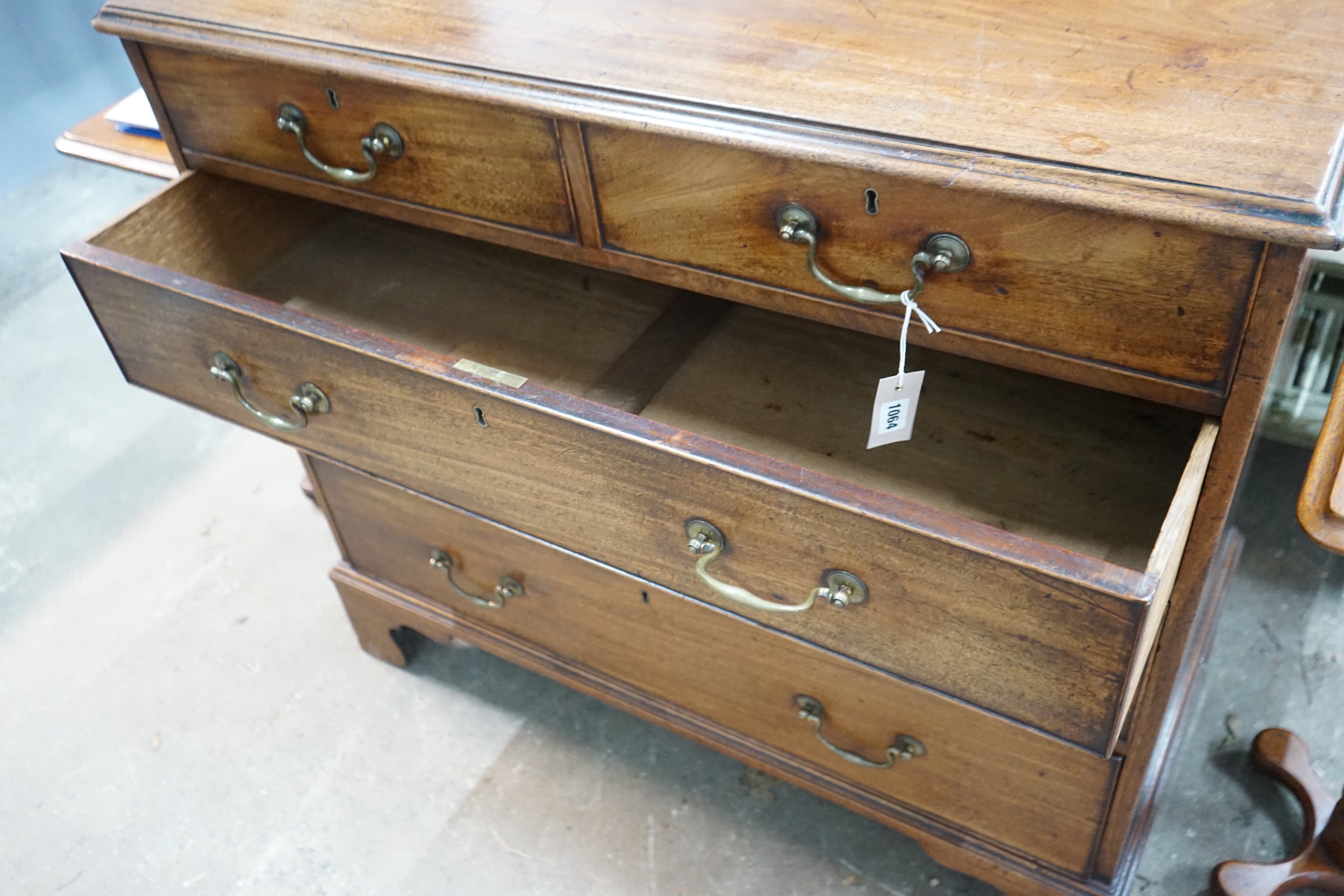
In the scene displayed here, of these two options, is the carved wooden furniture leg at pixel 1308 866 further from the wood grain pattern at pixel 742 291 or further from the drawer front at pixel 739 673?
the wood grain pattern at pixel 742 291

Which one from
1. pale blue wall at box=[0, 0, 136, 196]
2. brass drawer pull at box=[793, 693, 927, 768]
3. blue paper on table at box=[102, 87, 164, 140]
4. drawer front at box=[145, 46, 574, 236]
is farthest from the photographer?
pale blue wall at box=[0, 0, 136, 196]

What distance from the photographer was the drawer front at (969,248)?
625 mm

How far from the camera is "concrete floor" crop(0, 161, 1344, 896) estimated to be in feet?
3.75

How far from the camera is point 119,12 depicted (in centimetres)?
96

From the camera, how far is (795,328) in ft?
3.36

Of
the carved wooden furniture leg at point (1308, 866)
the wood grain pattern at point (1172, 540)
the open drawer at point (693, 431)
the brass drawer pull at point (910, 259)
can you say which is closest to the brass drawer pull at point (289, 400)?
the open drawer at point (693, 431)

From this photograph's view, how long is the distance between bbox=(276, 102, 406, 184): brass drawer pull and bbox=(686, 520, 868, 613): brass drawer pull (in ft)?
1.28

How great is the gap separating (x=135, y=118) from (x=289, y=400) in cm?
52

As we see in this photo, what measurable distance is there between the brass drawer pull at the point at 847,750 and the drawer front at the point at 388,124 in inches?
18.1

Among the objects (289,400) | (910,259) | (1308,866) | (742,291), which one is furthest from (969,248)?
(1308,866)

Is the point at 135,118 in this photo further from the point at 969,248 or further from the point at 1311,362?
the point at 1311,362

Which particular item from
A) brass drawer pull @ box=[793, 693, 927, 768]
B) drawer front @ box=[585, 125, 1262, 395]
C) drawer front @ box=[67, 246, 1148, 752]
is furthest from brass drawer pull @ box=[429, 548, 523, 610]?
drawer front @ box=[585, 125, 1262, 395]

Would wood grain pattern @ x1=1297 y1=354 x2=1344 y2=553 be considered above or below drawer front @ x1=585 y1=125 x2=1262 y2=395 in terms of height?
below

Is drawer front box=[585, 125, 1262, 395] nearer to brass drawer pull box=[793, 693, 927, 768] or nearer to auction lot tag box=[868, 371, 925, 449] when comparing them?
auction lot tag box=[868, 371, 925, 449]
